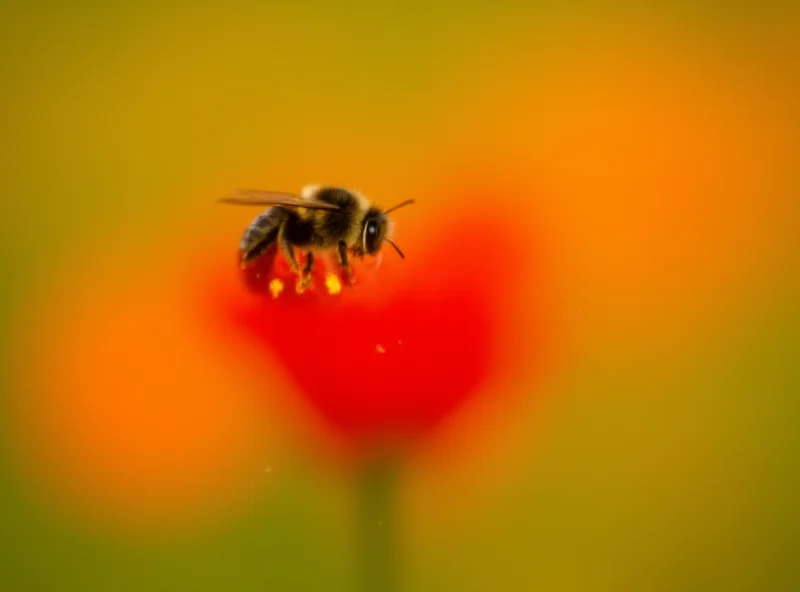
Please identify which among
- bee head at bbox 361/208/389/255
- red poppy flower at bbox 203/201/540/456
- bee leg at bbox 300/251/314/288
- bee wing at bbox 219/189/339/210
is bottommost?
red poppy flower at bbox 203/201/540/456

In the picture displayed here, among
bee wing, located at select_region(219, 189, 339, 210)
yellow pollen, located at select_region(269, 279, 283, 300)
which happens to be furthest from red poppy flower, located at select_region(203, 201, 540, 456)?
bee wing, located at select_region(219, 189, 339, 210)

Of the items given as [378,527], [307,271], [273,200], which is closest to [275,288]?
[307,271]

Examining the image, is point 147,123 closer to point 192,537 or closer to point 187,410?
point 187,410

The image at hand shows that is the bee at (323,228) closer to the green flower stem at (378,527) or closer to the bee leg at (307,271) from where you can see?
the bee leg at (307,271)

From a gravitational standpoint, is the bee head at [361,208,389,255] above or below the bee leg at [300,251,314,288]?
above

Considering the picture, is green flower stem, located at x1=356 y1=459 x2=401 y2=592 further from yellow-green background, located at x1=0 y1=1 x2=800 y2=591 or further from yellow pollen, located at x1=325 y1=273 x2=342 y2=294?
yellow pollen, located at x1=325 y1=273 x2=342 y2=294

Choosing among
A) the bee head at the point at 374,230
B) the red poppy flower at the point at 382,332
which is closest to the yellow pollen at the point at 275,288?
the red poppy flower at the point at 382,332

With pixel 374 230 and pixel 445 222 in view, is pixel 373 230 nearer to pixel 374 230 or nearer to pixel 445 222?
pixel 374 230
